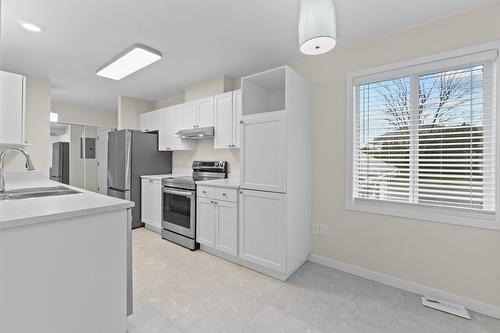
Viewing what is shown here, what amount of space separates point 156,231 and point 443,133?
13.4ft

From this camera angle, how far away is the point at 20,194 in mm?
1900

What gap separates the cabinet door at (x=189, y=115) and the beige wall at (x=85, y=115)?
11.5 feet

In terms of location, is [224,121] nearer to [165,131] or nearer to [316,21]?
[165,131]

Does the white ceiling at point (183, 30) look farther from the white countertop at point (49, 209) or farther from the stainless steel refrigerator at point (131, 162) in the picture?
the white countertop at point (49, 209)

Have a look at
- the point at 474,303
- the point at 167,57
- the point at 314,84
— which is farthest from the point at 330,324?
the point at 167,57

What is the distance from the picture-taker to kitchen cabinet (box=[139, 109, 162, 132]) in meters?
4.43

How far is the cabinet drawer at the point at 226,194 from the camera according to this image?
8.69 ft

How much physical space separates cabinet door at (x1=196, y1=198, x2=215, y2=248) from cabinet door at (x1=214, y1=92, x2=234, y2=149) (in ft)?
2.99

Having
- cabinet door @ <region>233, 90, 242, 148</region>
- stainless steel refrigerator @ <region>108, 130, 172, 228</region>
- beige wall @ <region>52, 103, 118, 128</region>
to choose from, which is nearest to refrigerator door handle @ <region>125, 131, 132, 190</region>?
stainless steel refrigerator @ <region>108, 130, 172, 228</region>

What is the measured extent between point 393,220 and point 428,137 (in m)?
0.88

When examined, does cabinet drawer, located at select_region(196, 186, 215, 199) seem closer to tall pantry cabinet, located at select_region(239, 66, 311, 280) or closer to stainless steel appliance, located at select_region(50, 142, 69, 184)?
tall pantry cabinet, located at select_region(239, 66, 311, 280)

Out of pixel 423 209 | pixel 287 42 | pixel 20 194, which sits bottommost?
pixel 423 209

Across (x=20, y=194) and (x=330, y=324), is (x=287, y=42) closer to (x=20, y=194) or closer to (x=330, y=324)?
(x=330, y=324)

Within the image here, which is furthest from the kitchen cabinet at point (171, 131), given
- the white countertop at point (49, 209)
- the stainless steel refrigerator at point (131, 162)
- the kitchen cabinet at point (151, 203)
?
the white countertop at point (49, 209)
